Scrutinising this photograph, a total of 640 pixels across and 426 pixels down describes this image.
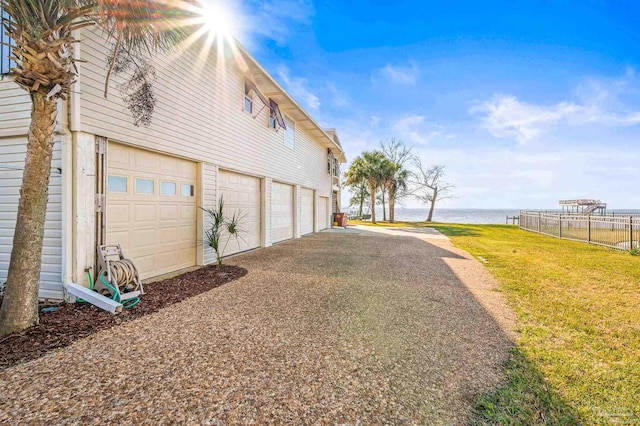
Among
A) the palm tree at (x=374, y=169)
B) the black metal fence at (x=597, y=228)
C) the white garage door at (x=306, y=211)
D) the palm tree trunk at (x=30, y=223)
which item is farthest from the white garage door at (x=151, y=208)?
the palm tree at (x=374, y=169)

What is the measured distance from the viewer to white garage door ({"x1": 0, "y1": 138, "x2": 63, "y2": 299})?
4.13m

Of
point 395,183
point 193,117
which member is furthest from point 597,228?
point 395,183

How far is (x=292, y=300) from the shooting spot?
4.51 m

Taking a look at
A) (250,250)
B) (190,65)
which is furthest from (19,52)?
(250,250)

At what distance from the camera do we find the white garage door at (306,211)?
14.3 meters

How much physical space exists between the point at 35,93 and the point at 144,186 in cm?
239

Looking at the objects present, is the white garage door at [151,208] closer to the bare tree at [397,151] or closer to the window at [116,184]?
the window at [116,184]

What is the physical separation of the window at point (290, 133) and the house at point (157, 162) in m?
0.77

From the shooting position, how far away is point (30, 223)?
3.30 metres

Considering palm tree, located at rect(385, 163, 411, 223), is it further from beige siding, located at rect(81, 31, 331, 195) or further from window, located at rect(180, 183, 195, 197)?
window, located at rect(180, 183, 195, 197)

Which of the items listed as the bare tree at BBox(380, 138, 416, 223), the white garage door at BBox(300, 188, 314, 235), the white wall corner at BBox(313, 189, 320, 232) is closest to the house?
the white garage door at BBox(300, 188, 314, 235)

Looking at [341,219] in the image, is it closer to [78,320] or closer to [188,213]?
[188,213]

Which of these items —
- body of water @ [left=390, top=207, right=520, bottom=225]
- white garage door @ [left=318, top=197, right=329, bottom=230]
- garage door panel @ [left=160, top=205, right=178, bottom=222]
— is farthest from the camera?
body of water @ [left=390, top=207, right=520, bottom=225]

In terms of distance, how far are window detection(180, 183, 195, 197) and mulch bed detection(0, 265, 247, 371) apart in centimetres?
202
